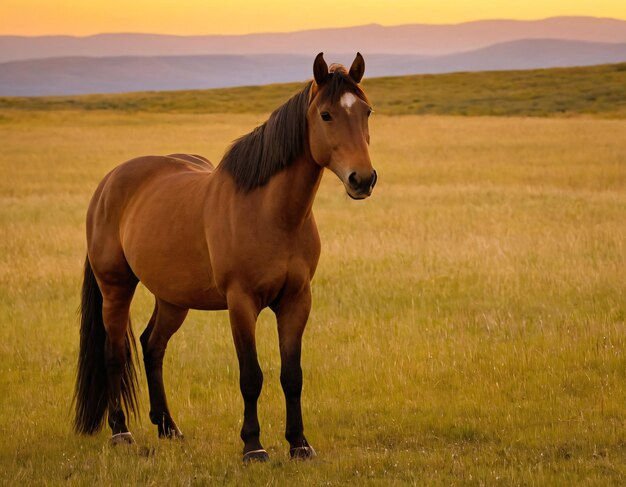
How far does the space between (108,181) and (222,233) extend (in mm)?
1775

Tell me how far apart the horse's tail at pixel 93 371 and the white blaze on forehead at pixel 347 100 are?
9.23ft

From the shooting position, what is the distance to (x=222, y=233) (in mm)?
5336

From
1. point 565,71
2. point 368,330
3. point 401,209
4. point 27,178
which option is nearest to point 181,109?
point 565,71

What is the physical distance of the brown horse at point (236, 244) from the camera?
492 cm

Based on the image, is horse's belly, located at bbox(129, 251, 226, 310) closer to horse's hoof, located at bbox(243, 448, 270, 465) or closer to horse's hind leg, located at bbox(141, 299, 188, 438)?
horse's hind leg, located at bbox(141, 299, 188, 438)

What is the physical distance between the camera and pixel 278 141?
522 cm

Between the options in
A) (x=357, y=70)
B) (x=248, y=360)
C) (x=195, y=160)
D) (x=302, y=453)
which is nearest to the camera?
(x=357, y=70)

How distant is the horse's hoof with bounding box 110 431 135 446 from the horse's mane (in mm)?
2081

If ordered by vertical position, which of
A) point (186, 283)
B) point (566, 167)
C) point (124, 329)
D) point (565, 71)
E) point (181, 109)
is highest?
point (565, 71)

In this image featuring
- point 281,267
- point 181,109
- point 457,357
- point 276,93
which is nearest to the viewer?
point 281,267

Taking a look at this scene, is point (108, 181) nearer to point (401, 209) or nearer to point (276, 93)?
A: point (401, 209)

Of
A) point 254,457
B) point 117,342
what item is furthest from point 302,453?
point 117,342

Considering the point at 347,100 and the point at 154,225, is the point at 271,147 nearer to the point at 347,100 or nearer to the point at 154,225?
the point at 347,100

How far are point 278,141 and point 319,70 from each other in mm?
557
